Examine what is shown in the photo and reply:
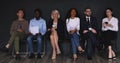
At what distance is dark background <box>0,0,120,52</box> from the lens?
9.70m

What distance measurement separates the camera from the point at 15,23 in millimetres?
9281

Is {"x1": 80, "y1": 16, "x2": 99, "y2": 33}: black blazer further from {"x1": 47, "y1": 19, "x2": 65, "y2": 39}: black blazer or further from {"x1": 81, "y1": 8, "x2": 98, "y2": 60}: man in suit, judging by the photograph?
{"x1": 47, "y1": 19, "x2": 65, "y2": 39}: black blazer

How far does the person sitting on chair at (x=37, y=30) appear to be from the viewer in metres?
8.91

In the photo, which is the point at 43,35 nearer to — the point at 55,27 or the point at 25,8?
the point at 55,27

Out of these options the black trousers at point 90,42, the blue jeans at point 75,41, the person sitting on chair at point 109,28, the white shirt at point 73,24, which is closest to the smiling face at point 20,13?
the white shirt at point 73,24

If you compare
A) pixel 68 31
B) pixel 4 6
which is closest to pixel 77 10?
pixel 68 31

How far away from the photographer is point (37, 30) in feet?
29.9

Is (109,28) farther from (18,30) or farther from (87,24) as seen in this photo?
(18,30)

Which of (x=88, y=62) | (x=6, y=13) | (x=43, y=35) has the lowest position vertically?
(x=88, y=62)

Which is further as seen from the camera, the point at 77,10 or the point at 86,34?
the point at 77,10

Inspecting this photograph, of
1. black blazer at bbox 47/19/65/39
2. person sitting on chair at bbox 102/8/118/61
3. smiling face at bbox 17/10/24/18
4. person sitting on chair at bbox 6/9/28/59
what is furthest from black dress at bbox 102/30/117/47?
smiling face at bbox 17/10/24/18

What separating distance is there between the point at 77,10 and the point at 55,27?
1.06 meters

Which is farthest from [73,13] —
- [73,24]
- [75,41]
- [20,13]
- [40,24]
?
[20,13]

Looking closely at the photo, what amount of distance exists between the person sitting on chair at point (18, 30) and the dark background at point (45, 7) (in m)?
0.46
